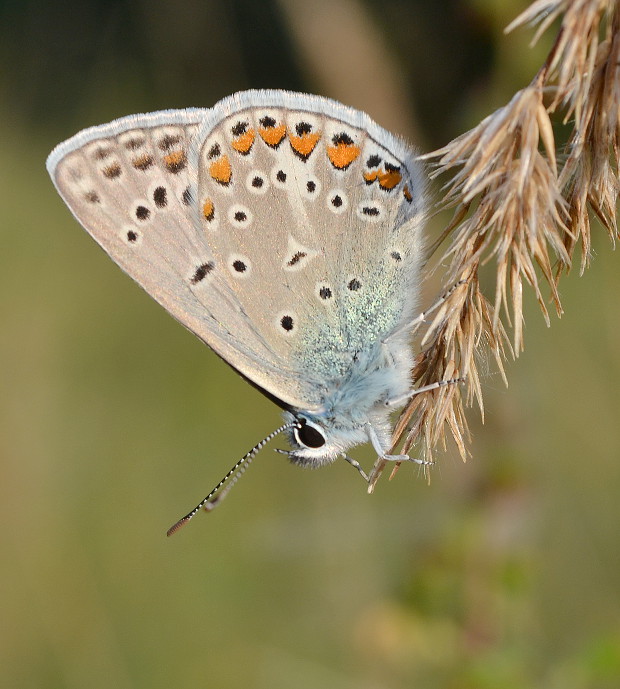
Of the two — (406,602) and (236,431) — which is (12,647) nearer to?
(236,431)

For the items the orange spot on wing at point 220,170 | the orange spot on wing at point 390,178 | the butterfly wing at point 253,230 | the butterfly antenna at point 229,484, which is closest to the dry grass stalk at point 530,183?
the orange spot on wing at point 390,178

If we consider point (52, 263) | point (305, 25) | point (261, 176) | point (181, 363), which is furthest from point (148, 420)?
point (261, 176)

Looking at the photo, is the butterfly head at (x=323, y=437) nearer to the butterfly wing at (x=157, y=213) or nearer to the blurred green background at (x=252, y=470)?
the butterfly wing at (x=157, y=213)

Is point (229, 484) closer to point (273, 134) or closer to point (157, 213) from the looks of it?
point (157, 213)

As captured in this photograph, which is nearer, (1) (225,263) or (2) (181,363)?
(1) (225,263)

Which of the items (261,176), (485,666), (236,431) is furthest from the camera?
(236,431)
